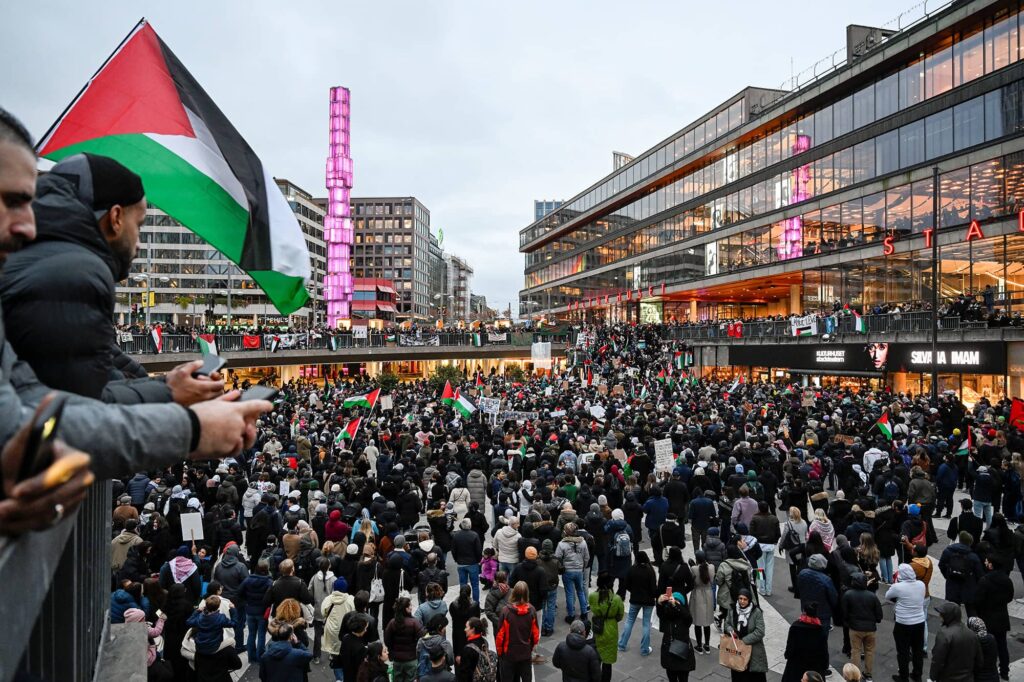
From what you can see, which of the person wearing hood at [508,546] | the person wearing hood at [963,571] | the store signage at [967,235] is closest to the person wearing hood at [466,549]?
the person wearing hood at [508,546]

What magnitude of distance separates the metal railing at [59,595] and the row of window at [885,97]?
40889mm

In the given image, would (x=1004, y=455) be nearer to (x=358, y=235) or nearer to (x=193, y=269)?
(x=193, y=269)

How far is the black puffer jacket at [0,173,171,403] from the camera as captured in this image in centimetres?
191

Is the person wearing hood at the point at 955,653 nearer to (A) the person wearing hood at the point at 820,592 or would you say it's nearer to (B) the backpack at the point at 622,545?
(A) the person wearing hood at the point at 820,592

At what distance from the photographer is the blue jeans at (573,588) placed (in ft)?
32.7

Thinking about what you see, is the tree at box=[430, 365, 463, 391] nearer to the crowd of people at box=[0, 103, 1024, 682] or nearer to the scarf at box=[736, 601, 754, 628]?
the crowd of people at box=[0, 103, 1024, 682]

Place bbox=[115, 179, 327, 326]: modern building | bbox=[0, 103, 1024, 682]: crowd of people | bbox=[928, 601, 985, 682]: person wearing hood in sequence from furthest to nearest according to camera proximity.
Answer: bbox=[115, 179, 327, 326]: modern building < bbox=[928, 601, 985, 682]: person wearing hood < bbox=[0, 103, 1024, 682]: crowd of people

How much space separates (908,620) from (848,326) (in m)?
29.2

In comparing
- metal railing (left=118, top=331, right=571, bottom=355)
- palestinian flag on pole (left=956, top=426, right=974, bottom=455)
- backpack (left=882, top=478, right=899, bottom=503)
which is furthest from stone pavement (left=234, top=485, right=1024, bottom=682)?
metal railing (left=118, top=331, right=571, bottom=355)

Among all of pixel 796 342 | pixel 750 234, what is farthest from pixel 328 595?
pixel 750 234

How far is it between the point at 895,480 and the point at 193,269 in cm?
10553

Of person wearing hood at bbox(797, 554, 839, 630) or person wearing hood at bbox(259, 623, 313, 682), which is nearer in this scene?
person wearing hood at bbox(259, 623, 313, 682)

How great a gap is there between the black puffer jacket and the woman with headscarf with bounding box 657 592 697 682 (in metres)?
7.52

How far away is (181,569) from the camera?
8789 millimetres
